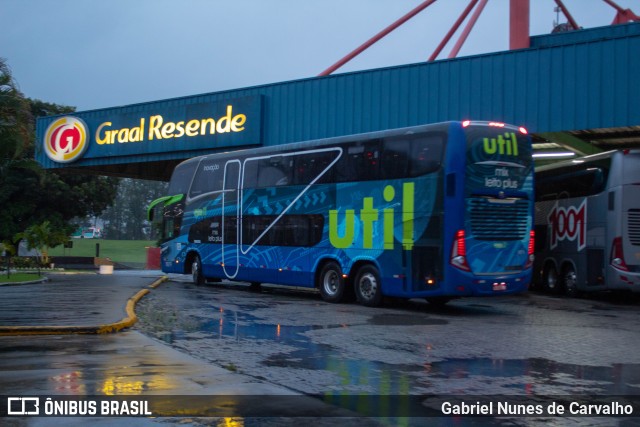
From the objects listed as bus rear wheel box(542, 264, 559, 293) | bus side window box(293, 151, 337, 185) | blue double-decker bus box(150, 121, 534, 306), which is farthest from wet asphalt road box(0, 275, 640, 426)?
bus rear wheel box(542, 264, 559, 293)

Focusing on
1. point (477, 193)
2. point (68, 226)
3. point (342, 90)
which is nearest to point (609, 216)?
point (477, 193)

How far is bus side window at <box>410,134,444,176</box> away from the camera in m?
16.7

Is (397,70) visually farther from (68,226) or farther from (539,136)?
(68,226)

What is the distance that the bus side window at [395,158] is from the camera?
17.6 meters

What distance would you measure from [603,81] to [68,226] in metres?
39.6

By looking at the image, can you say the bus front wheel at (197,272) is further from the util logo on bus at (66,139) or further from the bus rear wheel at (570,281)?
the util logo on bus at (66,139)

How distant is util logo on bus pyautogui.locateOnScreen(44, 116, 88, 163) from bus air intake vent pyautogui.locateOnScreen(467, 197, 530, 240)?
82.8ft

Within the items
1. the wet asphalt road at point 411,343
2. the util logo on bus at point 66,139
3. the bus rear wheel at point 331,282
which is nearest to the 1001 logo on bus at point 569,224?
the wet asphalt road at point 411,343

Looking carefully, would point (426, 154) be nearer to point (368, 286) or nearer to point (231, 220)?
point (368, 286)

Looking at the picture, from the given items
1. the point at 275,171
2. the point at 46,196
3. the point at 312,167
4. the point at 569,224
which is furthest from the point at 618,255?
the point at 46,196

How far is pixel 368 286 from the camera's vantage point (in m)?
18.6

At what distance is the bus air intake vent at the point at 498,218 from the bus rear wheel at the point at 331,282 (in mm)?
4119

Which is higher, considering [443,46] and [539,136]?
[443,46]

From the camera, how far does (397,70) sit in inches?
1055
